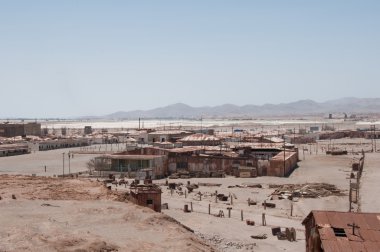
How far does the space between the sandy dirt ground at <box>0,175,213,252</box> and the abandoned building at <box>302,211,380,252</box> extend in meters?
5.06

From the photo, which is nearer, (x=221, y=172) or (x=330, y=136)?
(x=221, y=172)

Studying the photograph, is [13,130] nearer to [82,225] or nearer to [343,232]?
[82,225]

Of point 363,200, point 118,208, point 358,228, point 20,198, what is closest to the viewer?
point 358,228

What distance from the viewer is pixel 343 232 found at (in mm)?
21016

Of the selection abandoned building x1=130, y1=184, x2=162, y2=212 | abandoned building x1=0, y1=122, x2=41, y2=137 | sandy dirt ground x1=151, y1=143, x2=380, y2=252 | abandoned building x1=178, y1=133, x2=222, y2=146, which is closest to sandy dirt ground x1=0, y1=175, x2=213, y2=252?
abandoned building x1=130, y1=184, x2=162, y2=212

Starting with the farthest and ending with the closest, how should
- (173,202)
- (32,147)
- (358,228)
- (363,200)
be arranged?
(32,147), (173,202), (363,200), (358,228)

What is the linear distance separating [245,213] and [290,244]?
9.75 metres

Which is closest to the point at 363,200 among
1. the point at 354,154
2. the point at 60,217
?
the point at 60,217

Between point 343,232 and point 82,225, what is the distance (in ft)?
38.0

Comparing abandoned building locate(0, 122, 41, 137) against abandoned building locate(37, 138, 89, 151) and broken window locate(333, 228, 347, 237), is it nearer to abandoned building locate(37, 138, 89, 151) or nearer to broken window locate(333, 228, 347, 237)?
abandoned building locate(37, 138, 89, 151)

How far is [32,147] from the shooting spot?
347ft

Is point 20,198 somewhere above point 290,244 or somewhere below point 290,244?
above

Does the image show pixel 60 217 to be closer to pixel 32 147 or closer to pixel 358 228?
pixel 358 228

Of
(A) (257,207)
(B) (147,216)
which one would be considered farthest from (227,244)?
(A) (257,207)
